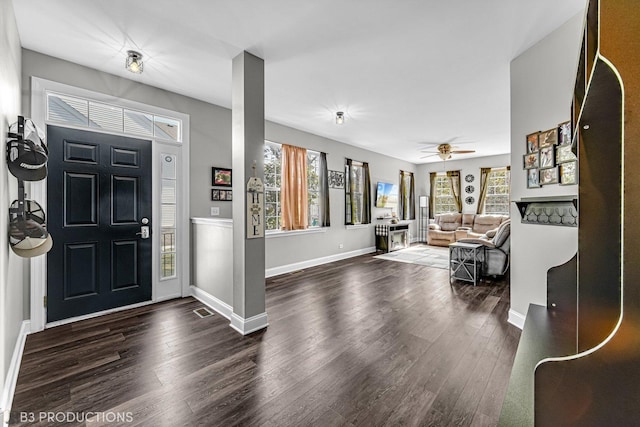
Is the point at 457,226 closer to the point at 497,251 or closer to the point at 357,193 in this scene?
the point at 357,193

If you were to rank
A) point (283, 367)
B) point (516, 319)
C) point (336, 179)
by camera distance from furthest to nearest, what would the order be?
point (336, 179) → point (516, 319) → point (283, 367)

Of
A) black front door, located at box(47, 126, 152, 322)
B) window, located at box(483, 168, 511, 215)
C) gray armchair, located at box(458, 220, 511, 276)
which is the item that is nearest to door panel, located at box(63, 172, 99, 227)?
black front door, located at box(47, 126, 152, 322)

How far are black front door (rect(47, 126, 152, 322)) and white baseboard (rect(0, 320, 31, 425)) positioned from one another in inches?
9.7

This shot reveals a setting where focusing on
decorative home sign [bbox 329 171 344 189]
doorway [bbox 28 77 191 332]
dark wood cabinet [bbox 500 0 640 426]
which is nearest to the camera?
dark wood cabinet [bbox 500 0 640 426]

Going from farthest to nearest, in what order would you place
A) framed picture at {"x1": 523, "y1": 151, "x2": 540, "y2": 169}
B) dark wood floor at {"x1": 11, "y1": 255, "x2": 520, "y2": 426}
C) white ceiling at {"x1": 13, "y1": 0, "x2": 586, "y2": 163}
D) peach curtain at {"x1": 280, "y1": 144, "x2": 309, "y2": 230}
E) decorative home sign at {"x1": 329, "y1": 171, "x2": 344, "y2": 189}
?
decorative home sign at {"x1": 329, "y1": 171, "x2": 344, "y2": 189}, peach curtain at {"x1": 280, "y1": 144, "x2": 309, "y2": 230}, framed picture at {"x1": 523, "y1": 151, "x2": 540, "y2": 169}, white ceiling at {"x1": 13, "y1": 0, "x2": 586, "y2": 163}, dark wood floor at {"x1": 11, "y1": 255, "x2": 520, "y2": 426}

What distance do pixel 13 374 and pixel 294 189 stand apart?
394 centimetres

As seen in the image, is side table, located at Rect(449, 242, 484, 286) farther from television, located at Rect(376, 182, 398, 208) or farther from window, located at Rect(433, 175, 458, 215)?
window, located at Rect(433, 175, 458, 215)

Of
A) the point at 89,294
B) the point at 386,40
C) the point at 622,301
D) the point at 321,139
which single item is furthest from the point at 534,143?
the point at 89,294

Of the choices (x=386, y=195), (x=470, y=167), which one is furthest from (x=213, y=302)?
(x=470, y=167)

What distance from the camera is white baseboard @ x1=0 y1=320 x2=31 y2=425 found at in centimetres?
153

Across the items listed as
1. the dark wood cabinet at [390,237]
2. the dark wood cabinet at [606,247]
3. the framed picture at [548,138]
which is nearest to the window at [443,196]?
the dark wood cabinet at [390,237]

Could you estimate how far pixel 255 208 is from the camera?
2.74 metres

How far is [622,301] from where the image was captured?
1.84ft

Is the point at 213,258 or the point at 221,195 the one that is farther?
the point at 221,195
